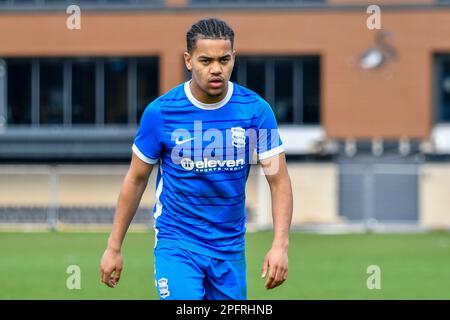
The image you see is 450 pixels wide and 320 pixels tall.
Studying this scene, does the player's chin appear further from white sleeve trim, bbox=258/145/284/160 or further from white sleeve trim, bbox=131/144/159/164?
white sleeve trim, bbox=131/144/159/164

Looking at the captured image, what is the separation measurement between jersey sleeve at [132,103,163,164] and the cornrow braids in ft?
1.63

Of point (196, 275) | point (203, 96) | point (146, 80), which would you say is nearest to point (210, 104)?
point (203, 96)

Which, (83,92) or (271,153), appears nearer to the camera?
(271,153)

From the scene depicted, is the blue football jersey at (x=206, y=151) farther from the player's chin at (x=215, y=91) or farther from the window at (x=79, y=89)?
the window at (x=79, y=89)

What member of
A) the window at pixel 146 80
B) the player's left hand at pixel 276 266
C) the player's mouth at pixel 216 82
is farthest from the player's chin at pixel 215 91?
the window at pixel 146 80

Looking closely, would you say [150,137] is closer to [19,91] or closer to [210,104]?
[210,104]

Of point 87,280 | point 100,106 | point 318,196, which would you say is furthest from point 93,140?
point 87,280

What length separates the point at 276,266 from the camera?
7047 mm

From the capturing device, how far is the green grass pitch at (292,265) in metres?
16.2

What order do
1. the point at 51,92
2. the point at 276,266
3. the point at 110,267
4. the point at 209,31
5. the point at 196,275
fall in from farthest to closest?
the point at 51,92, the point at 196,275, the point at 110,267, the point at 209,31, the point at 276,266

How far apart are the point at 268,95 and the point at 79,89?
6862 millimetres

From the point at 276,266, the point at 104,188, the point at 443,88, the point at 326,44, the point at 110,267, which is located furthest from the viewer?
the point at 443,88

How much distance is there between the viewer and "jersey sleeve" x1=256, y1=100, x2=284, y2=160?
24.7 feet

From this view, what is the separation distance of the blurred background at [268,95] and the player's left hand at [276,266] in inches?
1156
